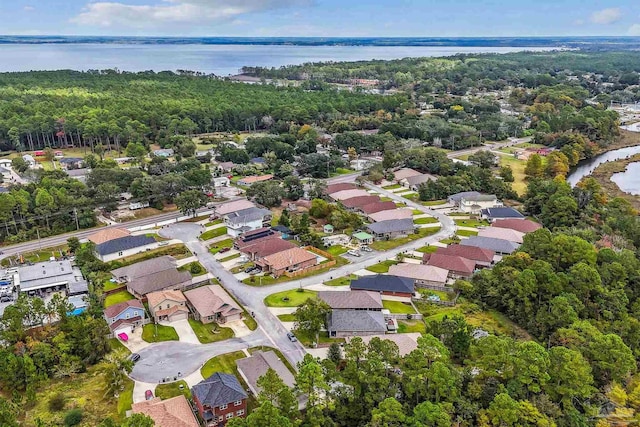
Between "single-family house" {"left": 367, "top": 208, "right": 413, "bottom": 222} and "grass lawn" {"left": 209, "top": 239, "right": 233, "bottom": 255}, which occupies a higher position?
"single-family house" {"left": 367, "top": 208, "right": 413, "bottom": 222}

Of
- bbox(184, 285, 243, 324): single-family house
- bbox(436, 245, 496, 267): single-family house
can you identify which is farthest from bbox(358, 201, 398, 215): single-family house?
bbox(184, 285, 243, 324): single-family house

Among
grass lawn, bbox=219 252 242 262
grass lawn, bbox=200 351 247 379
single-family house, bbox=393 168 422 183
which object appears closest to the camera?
grass lawn, bbox=200 351 247 379

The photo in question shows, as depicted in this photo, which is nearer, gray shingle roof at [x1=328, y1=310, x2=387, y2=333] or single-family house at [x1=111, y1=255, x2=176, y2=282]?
gray shingle roof at [x1=328, y1=310, x2=387, y2=333]

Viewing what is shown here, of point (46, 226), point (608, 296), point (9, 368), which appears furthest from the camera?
point (46, 226)

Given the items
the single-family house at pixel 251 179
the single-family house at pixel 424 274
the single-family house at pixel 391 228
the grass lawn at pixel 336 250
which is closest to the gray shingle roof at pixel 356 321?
the single-family house at pixel 424 274

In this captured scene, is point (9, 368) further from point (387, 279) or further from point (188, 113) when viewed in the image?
point (188, 113)

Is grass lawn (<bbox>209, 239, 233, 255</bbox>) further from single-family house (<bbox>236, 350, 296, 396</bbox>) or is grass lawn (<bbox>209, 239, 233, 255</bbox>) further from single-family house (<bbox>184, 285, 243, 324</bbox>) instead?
single-family house (<bbox>236, 350, 296, 396</bbox>)

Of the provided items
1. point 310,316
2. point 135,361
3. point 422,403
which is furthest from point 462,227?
point 135,361
